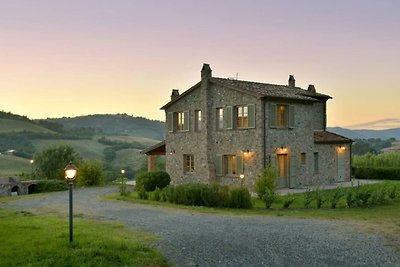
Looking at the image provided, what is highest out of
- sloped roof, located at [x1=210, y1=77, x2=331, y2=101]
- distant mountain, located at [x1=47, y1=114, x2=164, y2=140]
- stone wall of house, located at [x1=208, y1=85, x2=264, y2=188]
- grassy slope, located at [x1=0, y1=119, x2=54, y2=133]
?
distant mountain, located at [x1=47, y1=114, x2=164, y2=140]

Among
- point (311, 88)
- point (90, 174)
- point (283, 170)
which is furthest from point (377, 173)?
point (90, 174)

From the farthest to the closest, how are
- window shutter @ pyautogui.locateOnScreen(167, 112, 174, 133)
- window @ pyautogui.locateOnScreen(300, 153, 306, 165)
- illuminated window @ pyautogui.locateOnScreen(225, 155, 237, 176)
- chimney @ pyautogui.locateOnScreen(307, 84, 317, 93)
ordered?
chimney @ pyautogui.locateOnScreen(307, 84, 317, 93) → window shutter @ pyautogui.locateOnScreen(167, 112, 174, 133) → window @ pyautogui.locateOnScreen(300, 153, 306, 165) → illuminated window @ pyautogui.locateOnScreen(225, 155, 237, 176)

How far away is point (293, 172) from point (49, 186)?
65.9 ft

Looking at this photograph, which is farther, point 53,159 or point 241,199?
point 53,159

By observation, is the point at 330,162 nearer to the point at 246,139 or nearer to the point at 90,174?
the point at 246,139

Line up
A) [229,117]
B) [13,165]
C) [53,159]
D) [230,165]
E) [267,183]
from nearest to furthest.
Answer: [267,183] < [229,117] < [230,165] < [53,159] < [13,165]

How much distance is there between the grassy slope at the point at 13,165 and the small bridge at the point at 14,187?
126ft

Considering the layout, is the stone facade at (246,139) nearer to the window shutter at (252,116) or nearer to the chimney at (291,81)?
the window shutter at (252,116)

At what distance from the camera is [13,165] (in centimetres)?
7569

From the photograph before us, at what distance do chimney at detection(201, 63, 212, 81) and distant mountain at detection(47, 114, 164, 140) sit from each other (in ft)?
383

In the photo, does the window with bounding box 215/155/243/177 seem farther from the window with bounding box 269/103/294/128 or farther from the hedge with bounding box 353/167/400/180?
the hedge with bounding box 353/167/400/180

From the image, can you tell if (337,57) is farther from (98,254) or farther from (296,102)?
(98,254)

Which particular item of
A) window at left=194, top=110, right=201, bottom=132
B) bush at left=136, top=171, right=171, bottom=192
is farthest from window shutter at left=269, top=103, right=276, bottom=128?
bush at left=136, top=171, right=171, bottom=192

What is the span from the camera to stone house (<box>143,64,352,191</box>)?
25.8 meters
